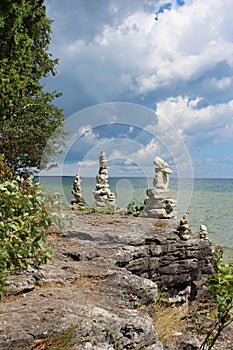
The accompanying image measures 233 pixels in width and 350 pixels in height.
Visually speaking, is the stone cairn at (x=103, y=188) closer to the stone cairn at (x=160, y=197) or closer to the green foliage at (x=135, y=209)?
the green foliage at (x=135, y=209)

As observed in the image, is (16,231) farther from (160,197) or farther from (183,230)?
(160,197)

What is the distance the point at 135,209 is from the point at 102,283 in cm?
652

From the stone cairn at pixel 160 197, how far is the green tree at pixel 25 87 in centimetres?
571

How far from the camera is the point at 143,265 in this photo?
717 cm

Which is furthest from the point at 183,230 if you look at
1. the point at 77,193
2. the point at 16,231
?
the point at 77,193

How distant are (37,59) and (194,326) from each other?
13.1 meters

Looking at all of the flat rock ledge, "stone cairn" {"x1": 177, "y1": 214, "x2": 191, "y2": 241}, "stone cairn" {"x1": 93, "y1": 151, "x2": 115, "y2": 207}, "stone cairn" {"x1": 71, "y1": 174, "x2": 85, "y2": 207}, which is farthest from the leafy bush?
"stone cairn" {"x1": 71, "y1": 174, "x2": 85, "y2": 207}

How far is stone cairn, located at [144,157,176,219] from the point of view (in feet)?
35.9

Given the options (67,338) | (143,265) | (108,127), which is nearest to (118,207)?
(108,127)

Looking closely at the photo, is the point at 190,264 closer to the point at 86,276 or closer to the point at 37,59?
the point at 86,276

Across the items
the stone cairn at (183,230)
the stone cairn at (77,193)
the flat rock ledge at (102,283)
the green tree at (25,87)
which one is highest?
the green tree at (25,87)

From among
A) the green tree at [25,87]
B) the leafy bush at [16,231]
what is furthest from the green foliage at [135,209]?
the leafy bush at [16,231]

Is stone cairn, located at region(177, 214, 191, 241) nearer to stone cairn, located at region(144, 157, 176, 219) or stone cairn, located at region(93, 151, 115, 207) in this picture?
stone cairn, located at region(144, 157, 176, 219)

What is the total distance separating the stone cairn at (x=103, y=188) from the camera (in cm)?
1341
